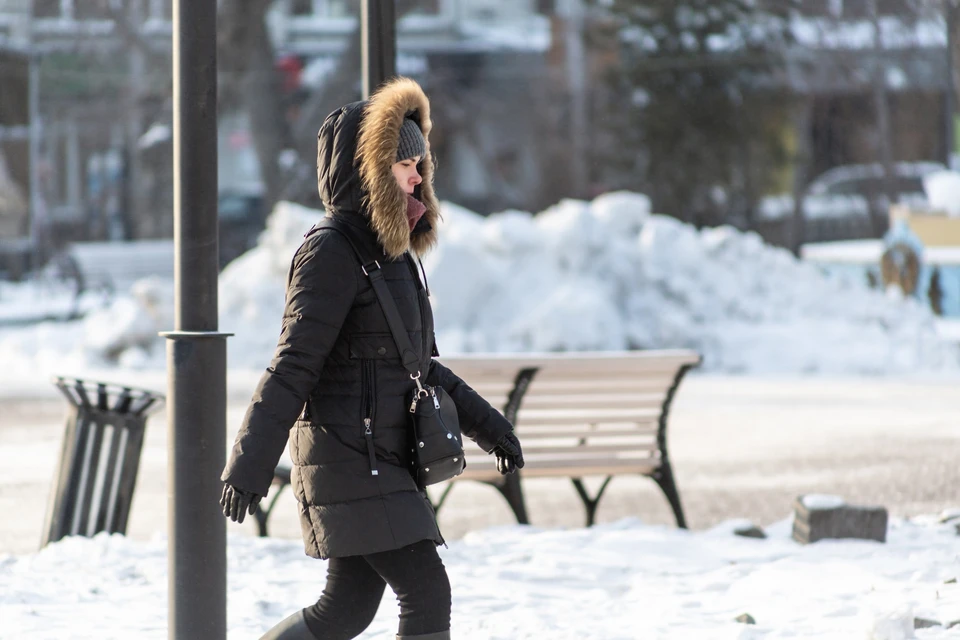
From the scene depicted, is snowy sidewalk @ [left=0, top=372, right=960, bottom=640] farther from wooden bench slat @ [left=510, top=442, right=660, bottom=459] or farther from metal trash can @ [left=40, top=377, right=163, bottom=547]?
wooden bench slat @ [left=510, top=442, right=660, bottom=459]

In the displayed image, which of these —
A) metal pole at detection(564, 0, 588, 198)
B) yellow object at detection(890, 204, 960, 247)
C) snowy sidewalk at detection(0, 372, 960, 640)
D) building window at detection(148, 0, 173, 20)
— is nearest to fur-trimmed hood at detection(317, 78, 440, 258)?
snowy sidewalk at detection(0, 372, 960, 640)

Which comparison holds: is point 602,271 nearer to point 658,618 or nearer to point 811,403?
point 811,403

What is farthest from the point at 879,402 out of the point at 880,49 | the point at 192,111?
the point at 192,111

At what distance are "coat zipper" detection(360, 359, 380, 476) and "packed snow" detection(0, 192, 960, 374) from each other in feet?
34.4

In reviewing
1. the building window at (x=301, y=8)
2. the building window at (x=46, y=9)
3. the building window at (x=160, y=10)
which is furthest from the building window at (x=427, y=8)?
the building window at (x=46, y=9)

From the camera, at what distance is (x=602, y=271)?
15.0m

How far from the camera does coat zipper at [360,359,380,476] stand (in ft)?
11.0

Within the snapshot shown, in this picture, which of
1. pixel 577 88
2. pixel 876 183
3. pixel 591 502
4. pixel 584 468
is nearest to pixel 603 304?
pixel 876 183

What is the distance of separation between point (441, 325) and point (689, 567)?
8792 mm

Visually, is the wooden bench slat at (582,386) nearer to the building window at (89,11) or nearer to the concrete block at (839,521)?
the concrete block at (839,521)

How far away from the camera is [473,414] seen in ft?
12.2

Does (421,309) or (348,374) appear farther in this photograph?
(421,309)

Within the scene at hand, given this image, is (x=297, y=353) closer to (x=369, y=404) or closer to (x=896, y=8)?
(x=369, y=404)

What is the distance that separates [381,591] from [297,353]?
673mm
